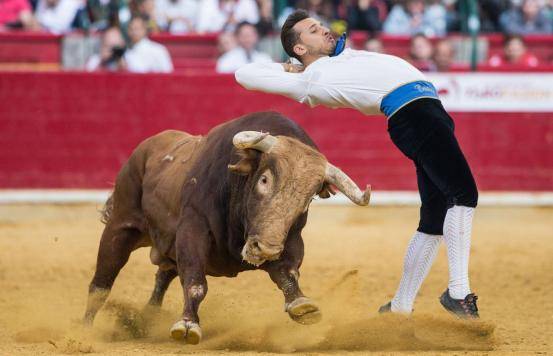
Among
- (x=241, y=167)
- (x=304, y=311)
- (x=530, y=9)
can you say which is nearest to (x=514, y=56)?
(x=530, y=9)

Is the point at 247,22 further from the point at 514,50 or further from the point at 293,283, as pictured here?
the point at 293,283

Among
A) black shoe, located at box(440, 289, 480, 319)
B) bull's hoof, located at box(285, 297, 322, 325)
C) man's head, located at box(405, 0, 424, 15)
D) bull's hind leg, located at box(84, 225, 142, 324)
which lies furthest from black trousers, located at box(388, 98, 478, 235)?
man's head, located at box(405, 0, 424, 15)

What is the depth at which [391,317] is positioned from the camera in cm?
595

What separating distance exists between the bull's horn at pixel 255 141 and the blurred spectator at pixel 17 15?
8672 millimetres

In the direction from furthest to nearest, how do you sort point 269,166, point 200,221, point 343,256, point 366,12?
1. point 366,12
2. point 343,256
3. point 200,221
4. point 269,166

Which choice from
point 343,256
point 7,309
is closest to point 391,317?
point 7,309

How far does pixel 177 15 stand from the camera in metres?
13.4

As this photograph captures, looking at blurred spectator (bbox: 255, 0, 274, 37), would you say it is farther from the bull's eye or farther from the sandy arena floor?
the bull's eye

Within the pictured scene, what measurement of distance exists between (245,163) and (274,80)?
0.50 m

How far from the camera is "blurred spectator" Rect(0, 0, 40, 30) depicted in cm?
1343

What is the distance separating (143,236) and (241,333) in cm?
116

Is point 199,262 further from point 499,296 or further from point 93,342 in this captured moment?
point 499,296

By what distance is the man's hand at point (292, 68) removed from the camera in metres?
5.80

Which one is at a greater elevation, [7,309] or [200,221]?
[200,221]
